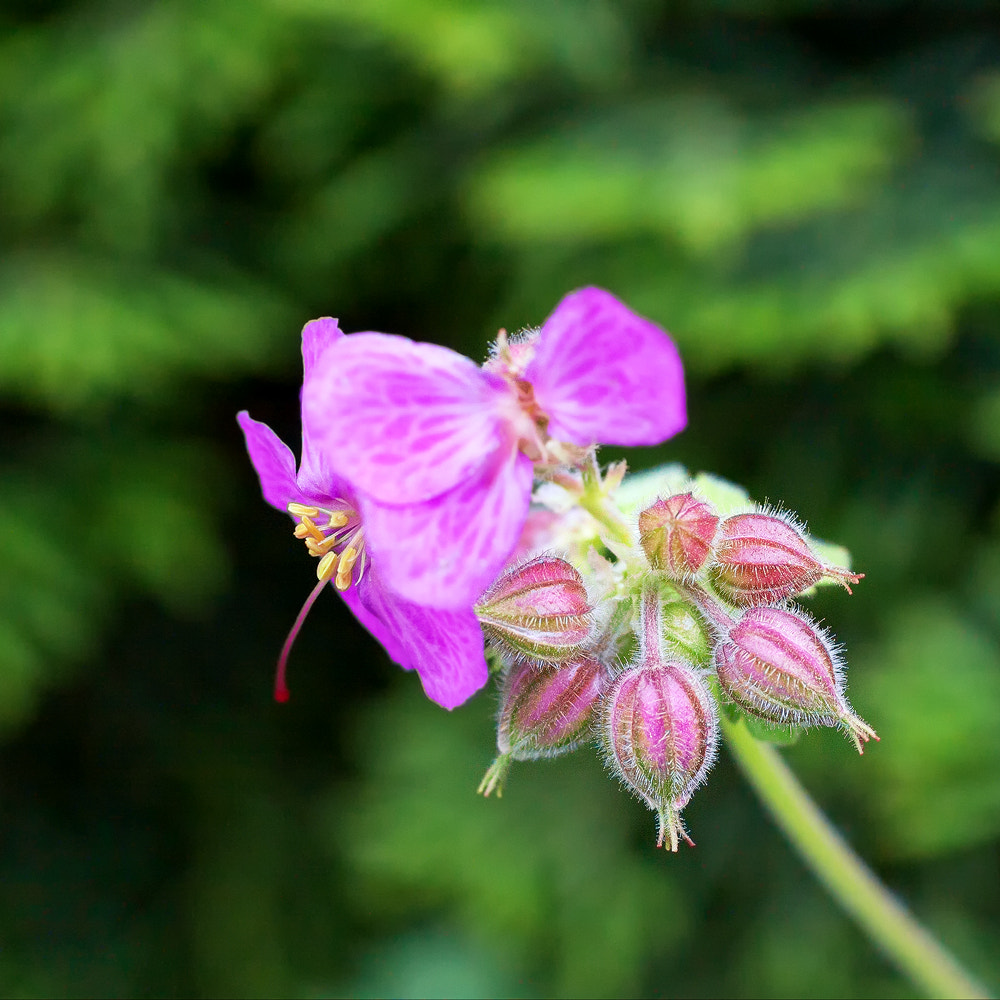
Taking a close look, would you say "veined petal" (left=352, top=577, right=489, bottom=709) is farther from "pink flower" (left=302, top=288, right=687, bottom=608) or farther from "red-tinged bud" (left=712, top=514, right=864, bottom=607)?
"red-tinged bud" (left=712, top=514, right=864, bottom=607)

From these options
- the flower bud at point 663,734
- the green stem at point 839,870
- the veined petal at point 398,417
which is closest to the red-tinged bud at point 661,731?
the flower bud at point 663,734

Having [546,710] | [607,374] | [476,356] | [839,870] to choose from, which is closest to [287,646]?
[546,710]

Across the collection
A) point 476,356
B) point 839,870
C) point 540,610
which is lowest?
point 476,356

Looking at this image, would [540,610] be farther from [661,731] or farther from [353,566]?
[353,566]

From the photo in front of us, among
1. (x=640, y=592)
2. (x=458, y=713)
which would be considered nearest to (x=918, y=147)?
(x=458, y=713)

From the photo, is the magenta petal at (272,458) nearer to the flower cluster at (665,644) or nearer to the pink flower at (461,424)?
the pink flower at (461,424)

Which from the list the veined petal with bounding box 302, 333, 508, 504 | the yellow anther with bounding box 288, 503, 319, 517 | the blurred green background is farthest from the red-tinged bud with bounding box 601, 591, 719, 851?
the blurred green background
